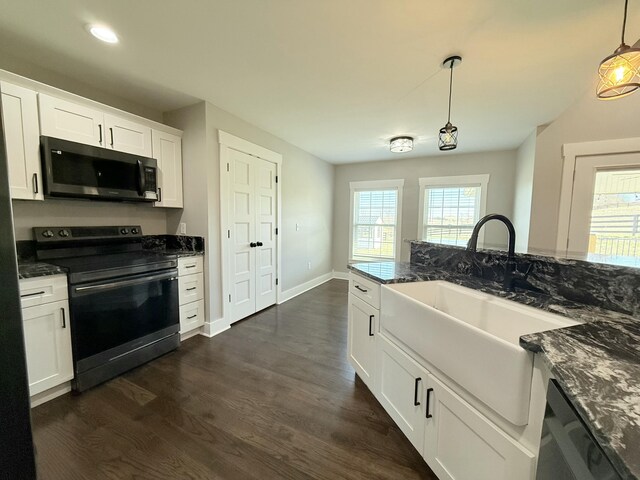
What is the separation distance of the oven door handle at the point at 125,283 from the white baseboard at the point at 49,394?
0.71 metres

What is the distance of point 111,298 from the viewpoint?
2027 mm

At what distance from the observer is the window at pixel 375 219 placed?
202 inches

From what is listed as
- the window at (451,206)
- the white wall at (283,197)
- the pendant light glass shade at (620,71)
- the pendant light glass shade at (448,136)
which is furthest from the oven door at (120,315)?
the window at (451,206)

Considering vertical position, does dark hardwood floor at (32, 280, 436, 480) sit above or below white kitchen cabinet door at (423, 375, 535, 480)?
below

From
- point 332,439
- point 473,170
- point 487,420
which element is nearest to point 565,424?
point 487,420

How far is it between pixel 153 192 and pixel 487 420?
119 inches

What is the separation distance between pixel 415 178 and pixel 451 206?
83 cm

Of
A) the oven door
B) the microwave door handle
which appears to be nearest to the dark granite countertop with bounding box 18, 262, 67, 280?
the oven door

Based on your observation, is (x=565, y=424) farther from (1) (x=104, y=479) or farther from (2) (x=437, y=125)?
(2) (x=437, y=125)

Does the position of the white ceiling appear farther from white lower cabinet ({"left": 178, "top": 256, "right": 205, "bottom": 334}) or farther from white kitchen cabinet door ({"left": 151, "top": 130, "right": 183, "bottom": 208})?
white lower cabinet ({"left": 178, "top": 256, "right": 205, "bottom": 334})

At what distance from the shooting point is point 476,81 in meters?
2.23

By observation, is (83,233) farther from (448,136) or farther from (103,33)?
(448,136)

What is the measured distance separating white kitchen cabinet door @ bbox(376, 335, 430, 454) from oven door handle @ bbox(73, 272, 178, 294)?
6.57ft

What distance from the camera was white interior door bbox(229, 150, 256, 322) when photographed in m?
3.07
